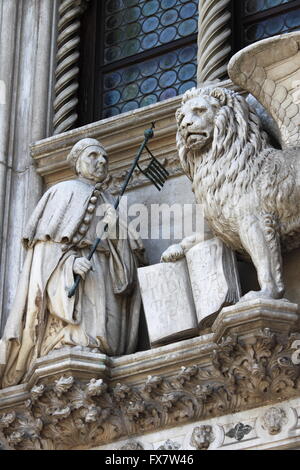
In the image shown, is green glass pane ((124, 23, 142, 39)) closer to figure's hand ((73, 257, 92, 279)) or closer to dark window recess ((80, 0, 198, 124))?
dark window recess ((80, 0, 198, 124))

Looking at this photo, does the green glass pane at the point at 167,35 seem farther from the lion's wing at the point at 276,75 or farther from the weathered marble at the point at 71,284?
the lion's wing at the point at 276,75

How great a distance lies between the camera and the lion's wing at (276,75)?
10.2m

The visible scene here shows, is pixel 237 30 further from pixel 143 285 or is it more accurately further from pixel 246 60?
pixel 143 285

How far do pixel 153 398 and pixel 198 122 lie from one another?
64.0 inches

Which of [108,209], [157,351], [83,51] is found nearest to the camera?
[157,351]

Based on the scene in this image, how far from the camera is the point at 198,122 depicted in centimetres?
1017

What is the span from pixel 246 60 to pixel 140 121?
1.27 m

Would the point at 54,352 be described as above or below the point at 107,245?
below

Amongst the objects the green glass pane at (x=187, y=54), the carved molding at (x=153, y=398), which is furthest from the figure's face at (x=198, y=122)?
the green glass pane at (x=187, y=54)

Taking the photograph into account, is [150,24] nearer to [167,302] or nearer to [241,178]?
[241,178]

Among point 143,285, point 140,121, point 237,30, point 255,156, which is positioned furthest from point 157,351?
point 237,30

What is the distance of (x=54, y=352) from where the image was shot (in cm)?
1009

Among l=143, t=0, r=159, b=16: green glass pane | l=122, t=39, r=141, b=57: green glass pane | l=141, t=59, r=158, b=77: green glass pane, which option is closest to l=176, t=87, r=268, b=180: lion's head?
l=141, t=59, r=158, b=77: green glass pane

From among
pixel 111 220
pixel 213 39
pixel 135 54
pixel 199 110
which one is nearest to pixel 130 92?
pixel 135 54
